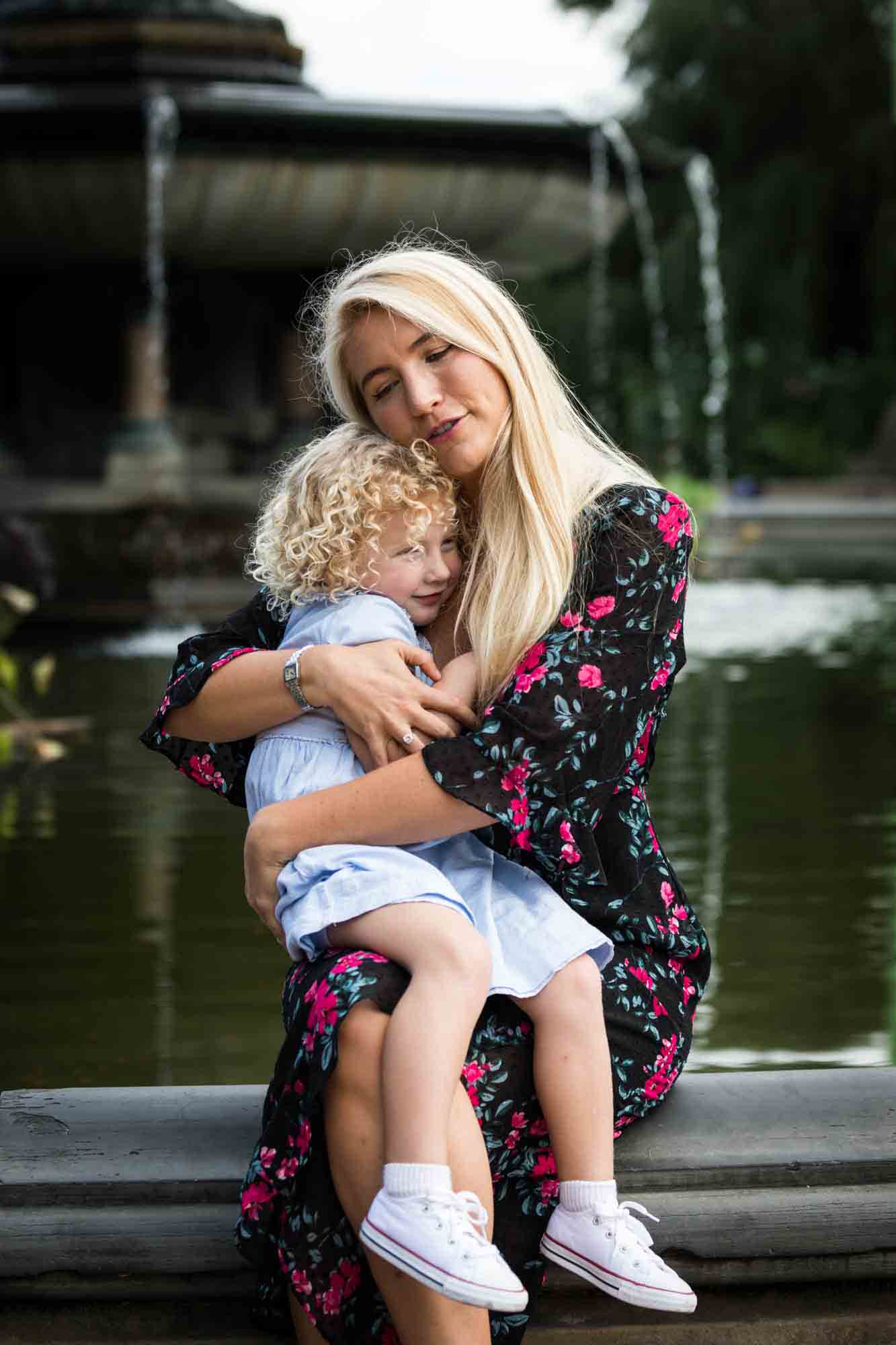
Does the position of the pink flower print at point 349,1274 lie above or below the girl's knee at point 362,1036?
below

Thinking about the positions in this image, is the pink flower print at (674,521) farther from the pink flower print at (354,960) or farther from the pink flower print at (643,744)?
the pink flower print at (354,960)

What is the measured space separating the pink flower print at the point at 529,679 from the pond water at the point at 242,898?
1290 millimetres

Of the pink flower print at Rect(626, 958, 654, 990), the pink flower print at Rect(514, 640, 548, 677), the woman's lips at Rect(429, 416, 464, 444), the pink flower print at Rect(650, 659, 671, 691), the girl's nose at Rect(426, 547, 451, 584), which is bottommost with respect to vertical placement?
the pink flower print at Rect(626, 958, 654, 990)

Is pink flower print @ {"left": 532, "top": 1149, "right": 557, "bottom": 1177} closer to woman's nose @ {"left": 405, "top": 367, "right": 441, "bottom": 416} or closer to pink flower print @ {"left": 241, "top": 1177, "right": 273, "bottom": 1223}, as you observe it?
pink flower print @ {"left": 241, "top": 1177, "right": 273, "bottom": 1223}

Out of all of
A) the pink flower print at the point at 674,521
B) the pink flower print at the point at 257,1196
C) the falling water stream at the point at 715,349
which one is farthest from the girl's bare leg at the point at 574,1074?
the falling water stream at the point at 715,349

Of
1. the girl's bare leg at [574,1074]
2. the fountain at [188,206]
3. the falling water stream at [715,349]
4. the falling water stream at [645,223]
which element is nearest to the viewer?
the girl's bare leg at [574,1074]

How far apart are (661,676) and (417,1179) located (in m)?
0.73

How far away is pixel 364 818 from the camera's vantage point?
2.30 metres

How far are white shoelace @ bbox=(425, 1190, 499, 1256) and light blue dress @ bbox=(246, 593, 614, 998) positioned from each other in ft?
0.89

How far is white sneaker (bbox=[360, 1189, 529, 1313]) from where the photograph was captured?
77.4 inches

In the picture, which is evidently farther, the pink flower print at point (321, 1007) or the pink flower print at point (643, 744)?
the pink flower print at point (643, 744)

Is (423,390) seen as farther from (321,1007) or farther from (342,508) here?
(321,1007)

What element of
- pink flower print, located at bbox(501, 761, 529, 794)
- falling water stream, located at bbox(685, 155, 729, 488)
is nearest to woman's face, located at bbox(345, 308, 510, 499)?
pink flower print, located at bbox(501, 761, 529, 794)

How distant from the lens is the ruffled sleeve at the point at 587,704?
229 cm
